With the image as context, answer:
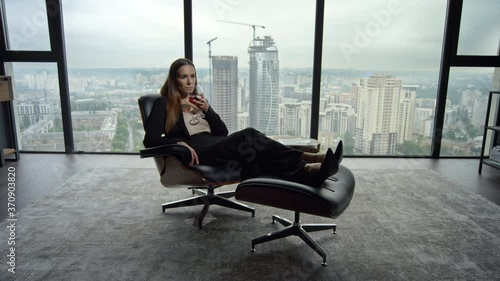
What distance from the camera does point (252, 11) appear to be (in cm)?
384

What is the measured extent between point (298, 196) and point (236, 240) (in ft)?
1.99

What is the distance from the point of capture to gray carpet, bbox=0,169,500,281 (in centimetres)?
184

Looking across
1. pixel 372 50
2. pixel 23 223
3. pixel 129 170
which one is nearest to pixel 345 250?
pixel 23 223

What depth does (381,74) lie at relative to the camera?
3947 millimetres

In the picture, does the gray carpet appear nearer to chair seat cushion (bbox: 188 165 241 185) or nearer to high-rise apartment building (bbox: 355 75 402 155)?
chair seat cushion (bbox: 188 165 241 185)

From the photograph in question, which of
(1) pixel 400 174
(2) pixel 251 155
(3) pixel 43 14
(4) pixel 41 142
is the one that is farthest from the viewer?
(4) pixel 41 142

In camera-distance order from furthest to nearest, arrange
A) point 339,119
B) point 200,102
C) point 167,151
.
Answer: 1. point 339,119
2. point 200,102
3. point 167,151

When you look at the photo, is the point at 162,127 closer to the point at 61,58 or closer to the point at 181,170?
the point at 181,170

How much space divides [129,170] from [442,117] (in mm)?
3322

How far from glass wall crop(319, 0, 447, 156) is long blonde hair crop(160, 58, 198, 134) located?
196cm

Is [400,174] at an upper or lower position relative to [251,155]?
lower

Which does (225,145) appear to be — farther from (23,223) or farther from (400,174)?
(400,174)

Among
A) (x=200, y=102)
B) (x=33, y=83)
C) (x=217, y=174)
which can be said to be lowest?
(x=217, y=174)

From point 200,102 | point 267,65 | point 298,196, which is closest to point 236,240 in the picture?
point 298,196
